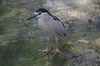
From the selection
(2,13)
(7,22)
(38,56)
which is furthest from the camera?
(2,13)

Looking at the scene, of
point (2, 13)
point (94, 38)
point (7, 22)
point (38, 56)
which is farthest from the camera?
point (2, 13)

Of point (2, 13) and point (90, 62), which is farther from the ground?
point (90, 62)

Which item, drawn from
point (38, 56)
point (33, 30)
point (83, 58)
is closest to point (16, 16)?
point (33, 30)

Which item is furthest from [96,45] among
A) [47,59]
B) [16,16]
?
[16,16]

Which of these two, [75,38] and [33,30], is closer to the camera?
[75,38]

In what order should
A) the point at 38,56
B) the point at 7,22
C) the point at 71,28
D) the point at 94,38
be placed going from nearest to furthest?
the point at 38,56
the point at 94,38
the point at 71,28
the point at 7,22

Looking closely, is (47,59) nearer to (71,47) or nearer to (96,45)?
(71,47)

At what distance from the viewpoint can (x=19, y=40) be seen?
8.66 metres

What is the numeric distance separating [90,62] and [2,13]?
4466 millimetres

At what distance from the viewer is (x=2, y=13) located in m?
10.9

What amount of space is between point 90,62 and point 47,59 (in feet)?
3.25

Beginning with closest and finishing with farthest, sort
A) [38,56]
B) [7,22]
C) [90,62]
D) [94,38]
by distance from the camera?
1. [90,62]
2. [38,56]
3. [94,38]
4. [7,22]

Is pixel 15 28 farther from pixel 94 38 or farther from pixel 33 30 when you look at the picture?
pixel 94 38

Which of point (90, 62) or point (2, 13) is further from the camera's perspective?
point (2, 13)
